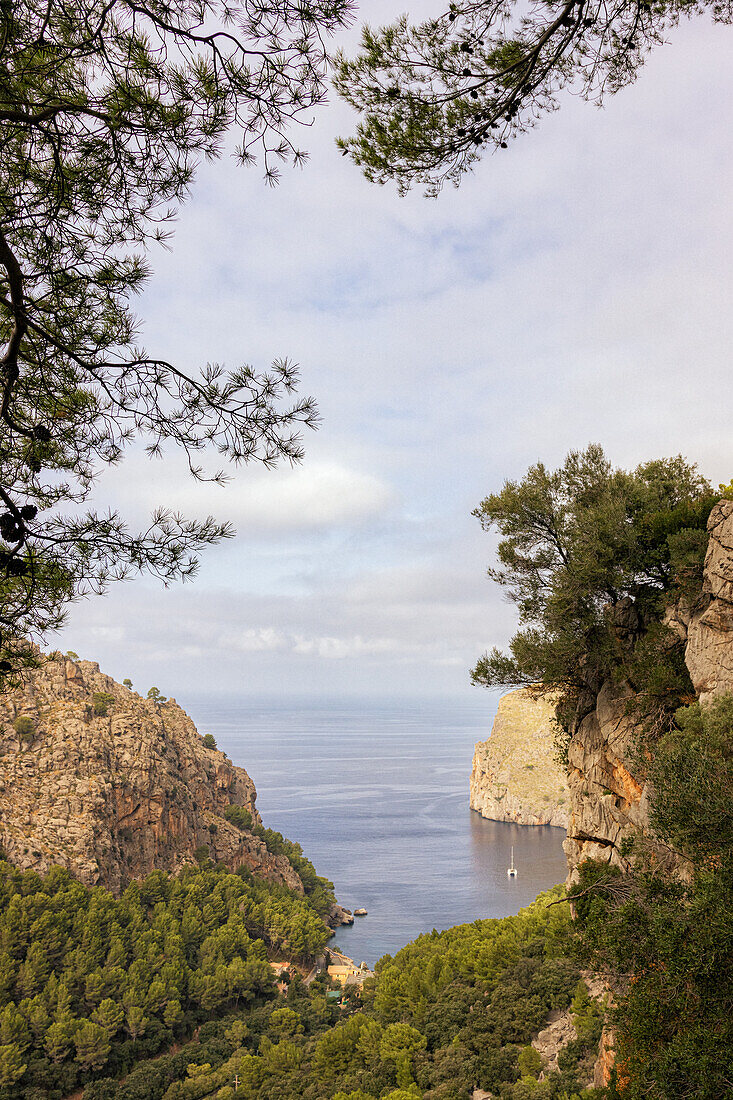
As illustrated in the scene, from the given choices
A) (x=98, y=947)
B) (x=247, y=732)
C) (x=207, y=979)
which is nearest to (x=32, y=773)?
(x=98, y=947)

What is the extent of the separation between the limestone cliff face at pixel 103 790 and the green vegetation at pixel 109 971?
2589mm

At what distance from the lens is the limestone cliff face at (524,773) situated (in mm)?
78000

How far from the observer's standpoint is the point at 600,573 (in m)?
10.4

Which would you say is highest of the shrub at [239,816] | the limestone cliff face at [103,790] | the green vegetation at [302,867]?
the limestone cliff face at [103,790]

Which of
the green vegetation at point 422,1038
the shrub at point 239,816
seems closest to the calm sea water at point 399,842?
the shrub at point 239,816

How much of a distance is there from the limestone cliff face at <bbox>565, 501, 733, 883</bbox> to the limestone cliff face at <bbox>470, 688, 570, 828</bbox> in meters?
69.4

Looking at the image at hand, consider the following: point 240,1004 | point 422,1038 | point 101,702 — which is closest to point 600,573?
point 422,1038

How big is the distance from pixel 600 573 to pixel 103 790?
37.5 metres

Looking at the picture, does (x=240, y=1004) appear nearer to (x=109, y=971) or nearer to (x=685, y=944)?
(x=109, y=971)

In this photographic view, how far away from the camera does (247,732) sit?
195m

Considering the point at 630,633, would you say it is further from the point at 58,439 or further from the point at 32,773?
the point at 32,773

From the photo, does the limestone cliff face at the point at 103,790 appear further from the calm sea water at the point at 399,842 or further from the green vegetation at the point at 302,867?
the calm sea water at the point at 399,842

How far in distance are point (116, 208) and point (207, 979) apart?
35823 millimetres

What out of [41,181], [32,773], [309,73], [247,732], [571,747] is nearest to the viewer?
[309,73]
